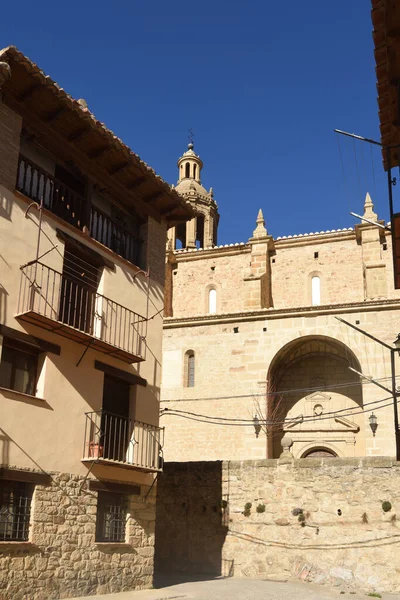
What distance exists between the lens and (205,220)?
147 ft

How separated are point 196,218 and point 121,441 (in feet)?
103

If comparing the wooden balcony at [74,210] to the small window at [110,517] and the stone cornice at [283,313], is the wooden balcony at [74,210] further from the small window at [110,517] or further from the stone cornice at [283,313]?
the stone cornice at [283,313]

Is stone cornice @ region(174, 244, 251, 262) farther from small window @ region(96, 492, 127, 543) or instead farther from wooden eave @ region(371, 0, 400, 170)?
small window @ region(96, 492, 127, 543)

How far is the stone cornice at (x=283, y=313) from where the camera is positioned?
2567 centimetres

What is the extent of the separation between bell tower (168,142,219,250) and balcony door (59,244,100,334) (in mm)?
28020

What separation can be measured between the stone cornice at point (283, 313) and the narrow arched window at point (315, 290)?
7.35m

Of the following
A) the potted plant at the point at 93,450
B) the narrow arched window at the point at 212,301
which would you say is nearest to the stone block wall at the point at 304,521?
the potted plant at the point at 93,450

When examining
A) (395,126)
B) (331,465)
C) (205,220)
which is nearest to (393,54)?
(395,126)

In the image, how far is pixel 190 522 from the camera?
17.8m

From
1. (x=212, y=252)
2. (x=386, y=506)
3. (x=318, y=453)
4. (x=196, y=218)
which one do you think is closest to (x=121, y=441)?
(x=386, y=506)

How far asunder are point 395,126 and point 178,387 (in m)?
16.8

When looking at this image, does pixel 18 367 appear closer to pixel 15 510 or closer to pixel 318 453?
pixel 15 510

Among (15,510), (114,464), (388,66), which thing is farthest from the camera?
(114,464)

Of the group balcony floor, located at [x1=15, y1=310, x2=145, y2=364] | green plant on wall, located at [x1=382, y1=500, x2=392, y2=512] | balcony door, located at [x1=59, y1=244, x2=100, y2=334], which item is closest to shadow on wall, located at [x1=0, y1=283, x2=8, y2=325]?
balcony floor, located at [x1=15, y1=310, x2=145, y2=364]
